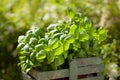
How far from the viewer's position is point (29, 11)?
204 centimetres

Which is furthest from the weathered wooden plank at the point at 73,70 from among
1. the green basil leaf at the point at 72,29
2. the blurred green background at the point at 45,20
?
the blurred green background at the point at 45,20

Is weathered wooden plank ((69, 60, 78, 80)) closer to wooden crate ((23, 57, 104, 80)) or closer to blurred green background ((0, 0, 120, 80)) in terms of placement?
wooden crate ((23, 57, 104, 80))

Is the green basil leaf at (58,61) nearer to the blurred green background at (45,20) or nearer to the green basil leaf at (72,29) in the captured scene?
the green basil leaf at (72,29)

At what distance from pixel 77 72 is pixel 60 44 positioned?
13 centimetres

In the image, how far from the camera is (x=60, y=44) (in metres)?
1.00

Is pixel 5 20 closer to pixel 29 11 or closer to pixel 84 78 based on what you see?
pixel 29 11

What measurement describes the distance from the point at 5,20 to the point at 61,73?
41.5 inches

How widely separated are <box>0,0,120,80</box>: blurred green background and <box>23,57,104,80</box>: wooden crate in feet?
0.65

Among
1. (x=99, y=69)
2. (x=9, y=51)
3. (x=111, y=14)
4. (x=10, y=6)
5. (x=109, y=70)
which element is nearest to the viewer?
(x=99, y=69)

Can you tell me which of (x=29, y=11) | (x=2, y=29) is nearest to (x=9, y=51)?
(x=2, y=29)

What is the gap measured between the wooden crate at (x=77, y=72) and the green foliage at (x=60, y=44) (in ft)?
0.08

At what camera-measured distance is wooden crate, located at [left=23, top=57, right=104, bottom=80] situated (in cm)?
101

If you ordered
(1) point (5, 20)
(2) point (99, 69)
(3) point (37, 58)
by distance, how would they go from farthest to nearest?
(1) point (5, 20)
(2) point (99, 69)
(3) point (37, 58)

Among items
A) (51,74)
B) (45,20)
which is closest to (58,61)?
(51,74)
